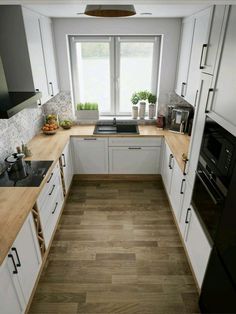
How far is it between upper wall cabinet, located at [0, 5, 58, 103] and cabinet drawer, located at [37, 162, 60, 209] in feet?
2.98

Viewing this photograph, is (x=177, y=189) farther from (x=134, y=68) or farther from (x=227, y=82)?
(x=134, y=68)

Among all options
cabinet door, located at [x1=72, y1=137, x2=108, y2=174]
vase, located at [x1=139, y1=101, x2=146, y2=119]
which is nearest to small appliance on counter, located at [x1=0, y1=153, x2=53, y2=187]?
cabinet door, located at [x1=72, y1=137, x2=108, y2=174]

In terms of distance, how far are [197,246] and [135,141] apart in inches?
71.0

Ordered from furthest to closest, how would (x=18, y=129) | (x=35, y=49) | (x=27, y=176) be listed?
(x=18, y=129) < (x=35, y=49) < (x=27, y=176)

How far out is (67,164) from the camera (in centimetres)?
323

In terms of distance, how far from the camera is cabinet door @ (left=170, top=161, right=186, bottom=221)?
2.41 meters

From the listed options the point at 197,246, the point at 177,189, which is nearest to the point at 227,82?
the point at 197,246

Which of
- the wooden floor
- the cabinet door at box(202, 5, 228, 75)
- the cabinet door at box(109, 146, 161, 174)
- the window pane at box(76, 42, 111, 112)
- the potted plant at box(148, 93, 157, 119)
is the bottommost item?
the wooden floor

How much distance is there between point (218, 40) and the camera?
155 cm

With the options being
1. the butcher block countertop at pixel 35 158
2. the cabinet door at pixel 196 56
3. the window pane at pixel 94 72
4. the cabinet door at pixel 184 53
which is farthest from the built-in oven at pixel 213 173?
the window pane at pixel 94 72

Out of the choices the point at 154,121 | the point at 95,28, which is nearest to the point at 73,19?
the point at 95,28

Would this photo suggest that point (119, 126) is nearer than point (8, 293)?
No

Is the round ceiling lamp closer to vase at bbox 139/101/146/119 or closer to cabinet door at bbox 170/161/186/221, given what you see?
cabinet door at bbox 170/161/186/221

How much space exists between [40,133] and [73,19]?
5.51 feet
